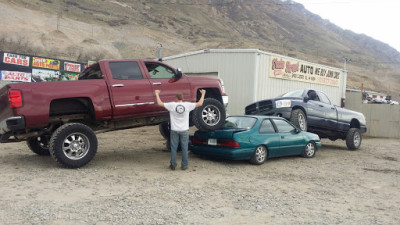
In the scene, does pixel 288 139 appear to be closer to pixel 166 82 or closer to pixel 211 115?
pixel 211 115

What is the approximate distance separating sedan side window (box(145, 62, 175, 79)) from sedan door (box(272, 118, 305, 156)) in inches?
122

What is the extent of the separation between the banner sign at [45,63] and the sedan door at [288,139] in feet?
43.8

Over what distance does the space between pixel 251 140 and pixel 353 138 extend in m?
6.47

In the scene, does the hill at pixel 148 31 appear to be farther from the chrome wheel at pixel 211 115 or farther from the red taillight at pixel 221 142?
the chrome wheel at pixel 211 115

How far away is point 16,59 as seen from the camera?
18.0 m

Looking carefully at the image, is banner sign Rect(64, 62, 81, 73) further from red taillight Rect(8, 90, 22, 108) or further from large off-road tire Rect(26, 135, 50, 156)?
red taillight Rect(8, 90, 22, 108)

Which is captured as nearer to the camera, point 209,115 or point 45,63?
point 209,115

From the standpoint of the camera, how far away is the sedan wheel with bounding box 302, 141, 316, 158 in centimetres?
1105

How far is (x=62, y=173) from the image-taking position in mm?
7410

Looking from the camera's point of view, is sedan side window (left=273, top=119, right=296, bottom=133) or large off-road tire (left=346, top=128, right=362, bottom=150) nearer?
sedan side window (left=273, top=119, right=296, bottom=133)

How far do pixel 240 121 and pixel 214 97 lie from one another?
3.09ft

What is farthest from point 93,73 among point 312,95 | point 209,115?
point 312,95

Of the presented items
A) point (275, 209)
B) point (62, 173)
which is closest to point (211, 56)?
point (62, 173)

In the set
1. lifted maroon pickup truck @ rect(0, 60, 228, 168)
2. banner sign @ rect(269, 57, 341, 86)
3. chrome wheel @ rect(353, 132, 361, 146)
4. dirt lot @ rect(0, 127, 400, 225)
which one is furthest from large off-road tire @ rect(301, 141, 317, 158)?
banner sign @ rect(269, 57, 341, 86)
